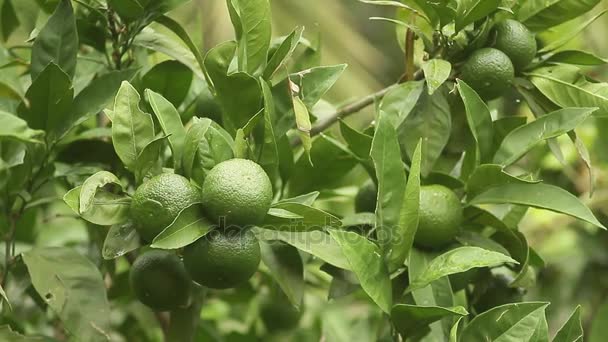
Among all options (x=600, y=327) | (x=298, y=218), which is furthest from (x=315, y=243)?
(x=600, y=327)

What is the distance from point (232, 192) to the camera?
2.63ft

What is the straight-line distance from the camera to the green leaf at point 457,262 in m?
0.82

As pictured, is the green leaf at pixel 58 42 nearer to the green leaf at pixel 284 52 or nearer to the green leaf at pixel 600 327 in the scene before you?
the green leaf at pixel 284 52

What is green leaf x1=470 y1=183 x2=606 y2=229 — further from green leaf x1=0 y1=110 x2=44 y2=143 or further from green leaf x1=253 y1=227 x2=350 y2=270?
green leaf x1=0 y1=110 x2=44 y2=143

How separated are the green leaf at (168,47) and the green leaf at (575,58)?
0.43m

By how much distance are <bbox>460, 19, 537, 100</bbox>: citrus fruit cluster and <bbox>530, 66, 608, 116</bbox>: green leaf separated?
0.09ft

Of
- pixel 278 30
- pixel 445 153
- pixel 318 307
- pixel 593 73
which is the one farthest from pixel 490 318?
pixel 278 30

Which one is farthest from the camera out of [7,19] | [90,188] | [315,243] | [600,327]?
[600,327]

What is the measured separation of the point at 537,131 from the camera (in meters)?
0.94

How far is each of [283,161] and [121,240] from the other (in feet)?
0.84

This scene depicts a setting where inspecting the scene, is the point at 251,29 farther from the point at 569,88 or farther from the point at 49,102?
the point at 569,88

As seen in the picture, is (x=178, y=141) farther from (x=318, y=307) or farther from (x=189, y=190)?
(x=318, y=307)

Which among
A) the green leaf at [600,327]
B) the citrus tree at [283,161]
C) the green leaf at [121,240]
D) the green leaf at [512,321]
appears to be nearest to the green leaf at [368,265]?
the citrus tree at [283,161]

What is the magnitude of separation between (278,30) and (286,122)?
4.87 feet
